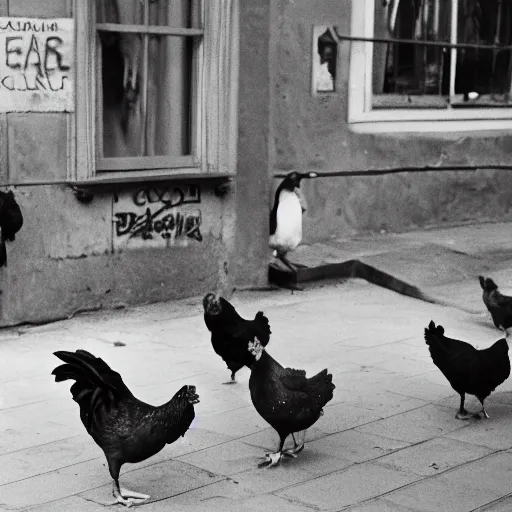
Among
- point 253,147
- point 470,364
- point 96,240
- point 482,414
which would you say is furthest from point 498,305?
point 96,240

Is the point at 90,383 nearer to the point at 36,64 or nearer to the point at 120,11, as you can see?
the point at 36,64

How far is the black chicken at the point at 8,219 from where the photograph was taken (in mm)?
9422

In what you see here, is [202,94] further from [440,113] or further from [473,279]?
[440,113]

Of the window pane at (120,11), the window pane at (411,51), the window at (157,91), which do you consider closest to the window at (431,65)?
the window pane at (411,51)

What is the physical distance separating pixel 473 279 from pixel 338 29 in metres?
3.17

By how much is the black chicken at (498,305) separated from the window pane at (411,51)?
4152mm

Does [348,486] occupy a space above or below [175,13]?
below

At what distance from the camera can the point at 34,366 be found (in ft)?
28.3

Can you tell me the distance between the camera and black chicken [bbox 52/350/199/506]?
5785 millimetres

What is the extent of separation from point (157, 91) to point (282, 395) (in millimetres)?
4947

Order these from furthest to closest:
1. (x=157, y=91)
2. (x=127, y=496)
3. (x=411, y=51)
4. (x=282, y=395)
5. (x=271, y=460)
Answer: (x=411, y=51) → (x=157, y=91) → (x=271, y=460) → (x=282, y=395) → (x=127, y=496)

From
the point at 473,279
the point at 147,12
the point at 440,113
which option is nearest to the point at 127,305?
the point at 147,12

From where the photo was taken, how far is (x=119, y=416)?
5828mm

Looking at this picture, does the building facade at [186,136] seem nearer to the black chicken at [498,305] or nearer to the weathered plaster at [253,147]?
the weathered plaster at [253,147]
